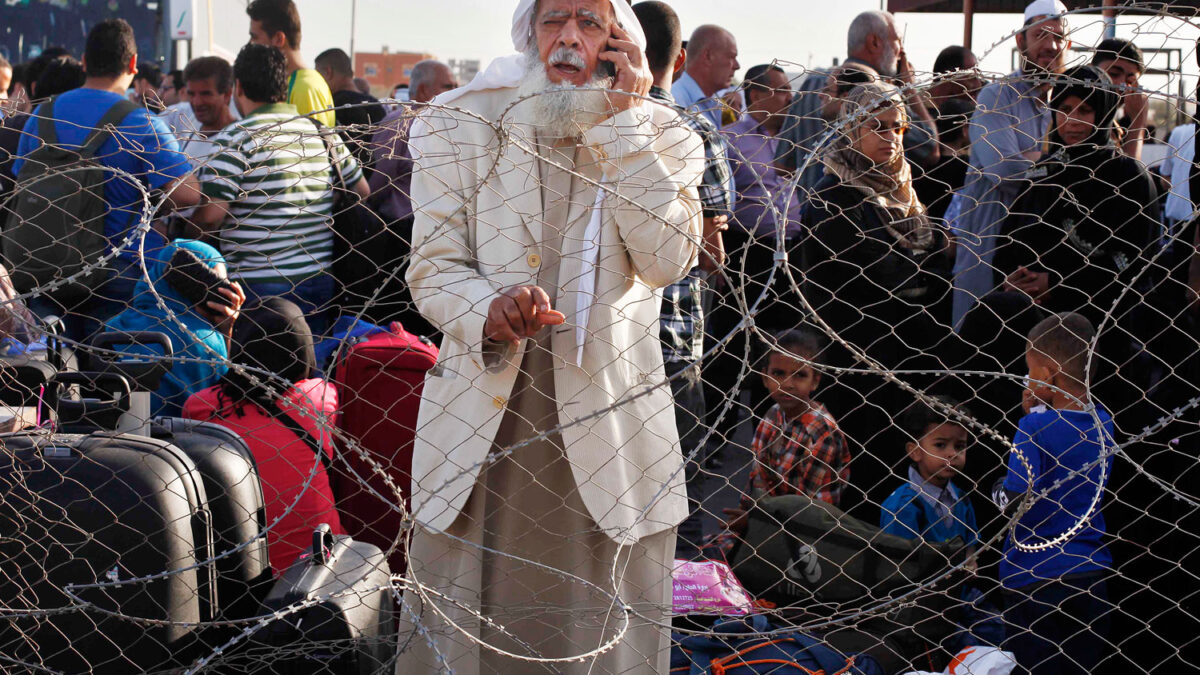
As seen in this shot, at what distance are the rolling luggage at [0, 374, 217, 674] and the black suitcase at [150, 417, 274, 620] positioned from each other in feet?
0.51

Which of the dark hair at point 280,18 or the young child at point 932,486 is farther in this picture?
the dark hair at point 280,18

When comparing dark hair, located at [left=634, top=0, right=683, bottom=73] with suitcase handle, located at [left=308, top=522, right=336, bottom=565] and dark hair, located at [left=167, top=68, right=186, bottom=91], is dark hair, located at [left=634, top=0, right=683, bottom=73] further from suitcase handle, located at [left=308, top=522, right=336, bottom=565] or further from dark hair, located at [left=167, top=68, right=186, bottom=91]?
dark hair, located at [left=167, top=68, right=186, bottom=91]

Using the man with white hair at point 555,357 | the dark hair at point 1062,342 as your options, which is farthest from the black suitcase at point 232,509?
the dark hair at point 1062,342

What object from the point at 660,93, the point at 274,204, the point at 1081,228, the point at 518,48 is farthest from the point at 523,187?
the point at 1081,228

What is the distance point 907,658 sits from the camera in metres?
2.82

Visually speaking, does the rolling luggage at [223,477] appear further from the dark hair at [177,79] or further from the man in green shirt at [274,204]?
the dark hair at [177,79]

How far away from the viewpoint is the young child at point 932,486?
3.06m

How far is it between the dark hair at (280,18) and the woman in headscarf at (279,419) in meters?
2.53

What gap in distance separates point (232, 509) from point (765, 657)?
1309mm

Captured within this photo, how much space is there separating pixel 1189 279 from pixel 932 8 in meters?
5.14

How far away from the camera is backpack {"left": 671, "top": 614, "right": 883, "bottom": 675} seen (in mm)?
2629

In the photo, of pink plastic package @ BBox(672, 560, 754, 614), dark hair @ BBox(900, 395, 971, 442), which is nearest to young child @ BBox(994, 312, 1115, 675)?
dark hair @ BBox(900, 395, 971, 442)

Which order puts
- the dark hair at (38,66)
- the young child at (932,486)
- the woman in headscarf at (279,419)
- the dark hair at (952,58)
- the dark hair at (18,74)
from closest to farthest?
1. the woman in headscarf at (279,419)
2. the young child at (932,486)
3. the dark hair at (952,58)
4. the dark hair at (38,66)
5. the dark hair at (18,74)

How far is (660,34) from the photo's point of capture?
11.3 ft
